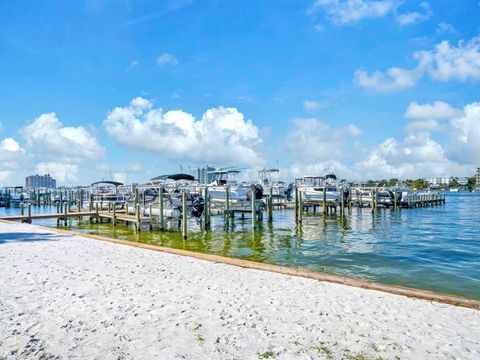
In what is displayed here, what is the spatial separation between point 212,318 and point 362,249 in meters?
12.4

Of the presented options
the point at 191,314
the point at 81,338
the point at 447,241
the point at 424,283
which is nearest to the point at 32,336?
the point at 81,338

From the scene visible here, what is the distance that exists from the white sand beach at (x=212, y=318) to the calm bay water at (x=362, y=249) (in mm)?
4628

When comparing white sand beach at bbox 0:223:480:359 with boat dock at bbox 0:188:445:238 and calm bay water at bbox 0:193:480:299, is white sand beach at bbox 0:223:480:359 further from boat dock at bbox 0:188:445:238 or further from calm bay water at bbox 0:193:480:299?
boat dock at bbox 0:188:445:238

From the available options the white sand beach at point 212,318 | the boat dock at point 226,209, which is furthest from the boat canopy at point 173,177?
the white sand beach at point 212,318

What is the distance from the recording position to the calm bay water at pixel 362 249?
11.8 meters

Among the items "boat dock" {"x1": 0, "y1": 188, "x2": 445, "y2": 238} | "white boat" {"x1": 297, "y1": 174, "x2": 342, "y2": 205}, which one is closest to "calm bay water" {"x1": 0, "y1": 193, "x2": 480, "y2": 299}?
"boat dock" {"x1": 0, "y1": 188, "x2": 445, "y2": 238}

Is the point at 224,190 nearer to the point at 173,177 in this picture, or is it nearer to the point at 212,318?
the point at 173,177

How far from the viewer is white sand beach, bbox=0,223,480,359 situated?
15.8 ft

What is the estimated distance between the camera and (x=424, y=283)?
1091cm

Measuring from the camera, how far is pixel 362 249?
16703 mm

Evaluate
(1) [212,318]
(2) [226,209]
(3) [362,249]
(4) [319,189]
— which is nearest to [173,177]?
(2) [226,209]

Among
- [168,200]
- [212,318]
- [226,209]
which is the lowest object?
[212,318]

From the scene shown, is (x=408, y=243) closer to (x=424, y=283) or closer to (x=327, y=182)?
(x=424, y=283)

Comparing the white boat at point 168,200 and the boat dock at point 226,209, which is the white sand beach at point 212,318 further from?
the white boat at point 168,200
